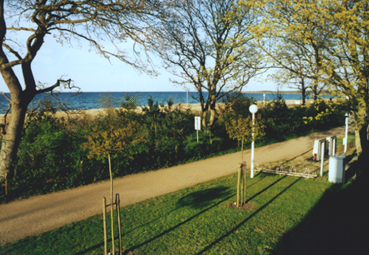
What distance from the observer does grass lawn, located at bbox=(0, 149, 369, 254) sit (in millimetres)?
5199

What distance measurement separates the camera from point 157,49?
9.53 meters

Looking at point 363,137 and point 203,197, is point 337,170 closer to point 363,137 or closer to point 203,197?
point 363,137

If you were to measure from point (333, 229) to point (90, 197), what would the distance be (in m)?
6.47

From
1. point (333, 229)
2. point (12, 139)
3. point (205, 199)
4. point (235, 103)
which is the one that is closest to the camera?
Answer: point (333, 229)

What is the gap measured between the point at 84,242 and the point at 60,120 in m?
8.62

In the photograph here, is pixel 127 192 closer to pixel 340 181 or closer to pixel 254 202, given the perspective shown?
pixel 254 202

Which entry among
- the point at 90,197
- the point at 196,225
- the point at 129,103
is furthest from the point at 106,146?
the point at 129,103

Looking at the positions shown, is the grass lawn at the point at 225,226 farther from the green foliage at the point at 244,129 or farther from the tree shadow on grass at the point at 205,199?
the green foliage at the point at 244,129

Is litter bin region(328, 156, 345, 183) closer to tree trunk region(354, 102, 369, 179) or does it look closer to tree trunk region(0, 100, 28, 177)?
tree trunk region(354, 102, 369, 179)

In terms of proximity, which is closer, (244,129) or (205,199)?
(205,199)

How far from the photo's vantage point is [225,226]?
610cm

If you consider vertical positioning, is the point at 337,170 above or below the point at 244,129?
below

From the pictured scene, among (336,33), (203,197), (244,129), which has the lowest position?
(203,197)

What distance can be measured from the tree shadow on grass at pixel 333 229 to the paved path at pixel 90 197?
4.17 m
